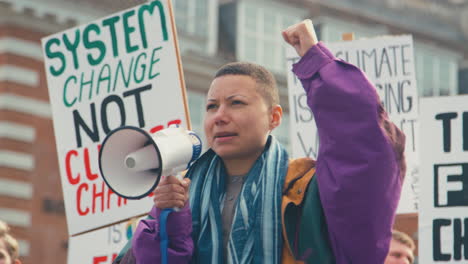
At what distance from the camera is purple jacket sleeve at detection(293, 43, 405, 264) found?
345cm

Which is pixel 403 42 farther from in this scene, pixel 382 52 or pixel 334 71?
pixel 334 71

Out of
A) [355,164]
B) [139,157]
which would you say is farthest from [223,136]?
[355,164]

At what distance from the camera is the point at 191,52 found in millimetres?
24391

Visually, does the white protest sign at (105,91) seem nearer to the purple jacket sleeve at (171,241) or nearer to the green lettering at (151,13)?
the green lettering at (151,13)

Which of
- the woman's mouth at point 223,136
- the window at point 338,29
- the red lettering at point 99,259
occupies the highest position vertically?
the window at point 338,29

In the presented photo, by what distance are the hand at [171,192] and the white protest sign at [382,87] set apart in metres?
4.73

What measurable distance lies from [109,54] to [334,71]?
358 cm

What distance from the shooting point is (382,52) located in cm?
866

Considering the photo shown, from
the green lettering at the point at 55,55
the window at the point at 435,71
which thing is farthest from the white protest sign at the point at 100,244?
the window at the point at 435,71

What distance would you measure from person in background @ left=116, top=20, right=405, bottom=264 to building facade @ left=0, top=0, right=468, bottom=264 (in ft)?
40.5

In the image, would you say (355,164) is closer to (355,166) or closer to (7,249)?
(355,166)

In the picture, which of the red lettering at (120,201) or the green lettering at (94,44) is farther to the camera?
the green lettering at (94,44)

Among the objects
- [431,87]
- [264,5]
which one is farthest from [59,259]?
[431,87]

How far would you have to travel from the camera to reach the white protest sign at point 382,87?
8.40 m
